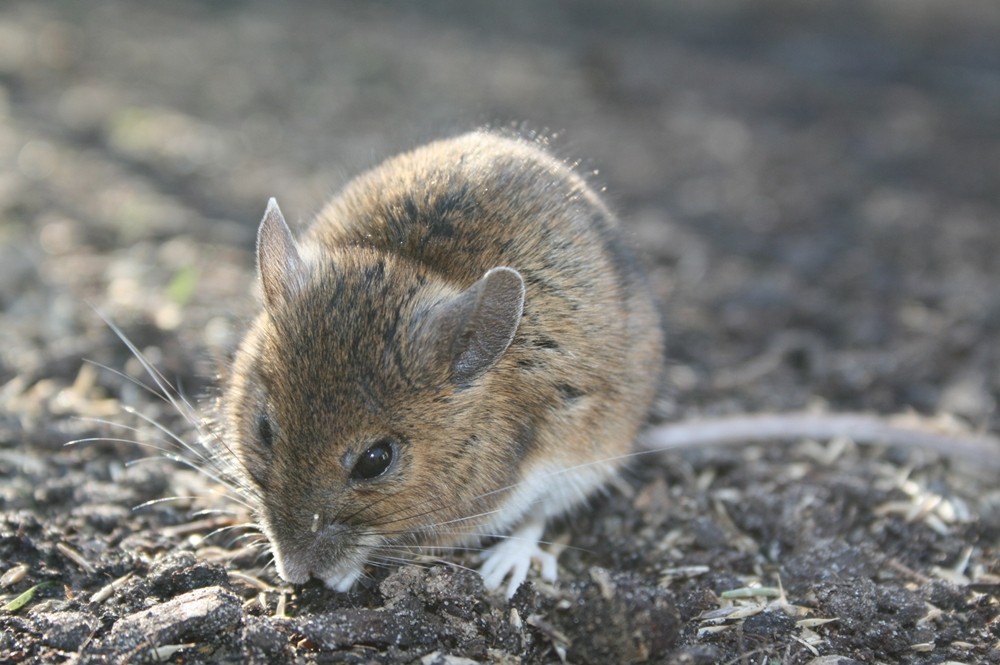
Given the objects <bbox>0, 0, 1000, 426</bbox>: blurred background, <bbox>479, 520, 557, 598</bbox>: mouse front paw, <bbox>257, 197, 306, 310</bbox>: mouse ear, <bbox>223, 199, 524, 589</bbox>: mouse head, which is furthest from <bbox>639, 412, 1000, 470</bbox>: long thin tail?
<bbox>257, 197, 306, 310</bbox>: mouse ear

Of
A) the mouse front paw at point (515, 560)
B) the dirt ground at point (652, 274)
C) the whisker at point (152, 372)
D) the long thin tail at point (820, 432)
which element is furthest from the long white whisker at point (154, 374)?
the long thin tail at point (820, 432)

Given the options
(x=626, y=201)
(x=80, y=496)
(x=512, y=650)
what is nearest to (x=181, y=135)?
(x=626, y=201)

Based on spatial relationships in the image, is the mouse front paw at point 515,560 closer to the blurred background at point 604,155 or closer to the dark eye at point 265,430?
the dark eye at point 265,430

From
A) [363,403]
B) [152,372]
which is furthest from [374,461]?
[152,372]

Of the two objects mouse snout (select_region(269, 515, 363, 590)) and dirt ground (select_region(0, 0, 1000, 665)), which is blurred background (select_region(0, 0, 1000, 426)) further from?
mouse snout (select_region(269, 515, 363, 590))

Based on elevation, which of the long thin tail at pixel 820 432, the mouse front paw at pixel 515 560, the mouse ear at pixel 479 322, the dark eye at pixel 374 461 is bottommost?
the mouse front paw at pixel 515 560
